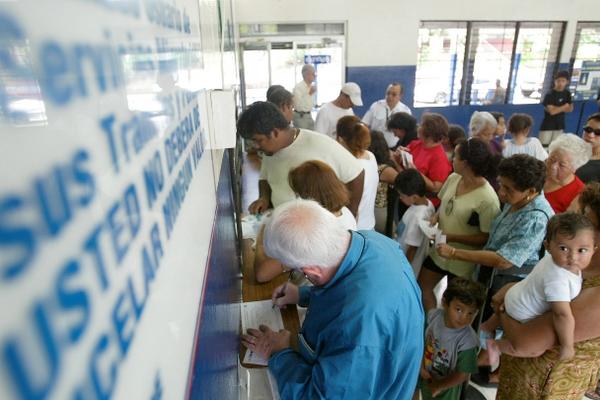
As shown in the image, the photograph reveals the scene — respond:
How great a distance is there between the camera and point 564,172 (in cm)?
234

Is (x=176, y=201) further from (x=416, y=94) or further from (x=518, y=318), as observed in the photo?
(x=416, y=94)

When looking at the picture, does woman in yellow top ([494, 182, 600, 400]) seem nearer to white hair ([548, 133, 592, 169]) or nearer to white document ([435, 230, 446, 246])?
white document ([435, 230, 446, 246])

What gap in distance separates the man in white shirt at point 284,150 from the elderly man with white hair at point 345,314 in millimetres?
1047

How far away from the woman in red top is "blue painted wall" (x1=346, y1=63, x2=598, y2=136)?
4715 millimetres

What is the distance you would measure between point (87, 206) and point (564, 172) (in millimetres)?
2681

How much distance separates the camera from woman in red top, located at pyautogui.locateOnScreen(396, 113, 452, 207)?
306 cm

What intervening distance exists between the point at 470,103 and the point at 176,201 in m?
8.66

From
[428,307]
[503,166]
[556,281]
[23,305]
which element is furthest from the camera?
[428,307]

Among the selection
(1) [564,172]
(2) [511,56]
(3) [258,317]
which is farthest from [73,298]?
A: (2) [511,56]

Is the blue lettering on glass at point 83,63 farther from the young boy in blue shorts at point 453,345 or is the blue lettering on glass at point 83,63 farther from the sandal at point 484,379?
the sandal at point 484,379

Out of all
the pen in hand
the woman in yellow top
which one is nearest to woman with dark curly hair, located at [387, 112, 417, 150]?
the woman in yellow top

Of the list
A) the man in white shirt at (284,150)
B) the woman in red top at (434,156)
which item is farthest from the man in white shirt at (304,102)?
the man in white shirt at (284,150)

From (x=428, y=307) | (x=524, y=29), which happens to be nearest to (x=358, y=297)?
(x=428, y=307)

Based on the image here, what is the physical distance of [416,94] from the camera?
8.03 metres
